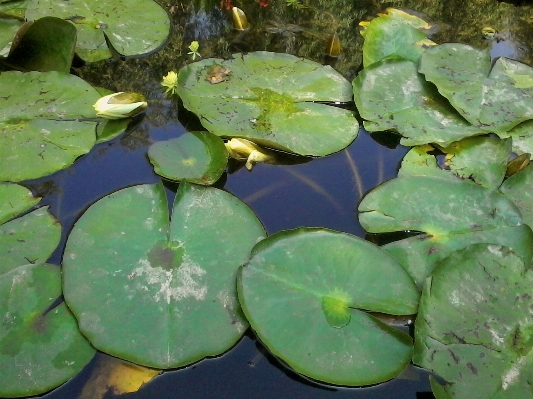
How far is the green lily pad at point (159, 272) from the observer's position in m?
1.29

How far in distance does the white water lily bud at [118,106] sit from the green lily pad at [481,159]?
1.43 metres

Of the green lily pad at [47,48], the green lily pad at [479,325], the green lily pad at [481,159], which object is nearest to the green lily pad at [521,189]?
the green lily pad at [481,159]

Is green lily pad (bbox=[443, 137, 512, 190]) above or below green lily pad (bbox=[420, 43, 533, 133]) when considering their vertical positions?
below

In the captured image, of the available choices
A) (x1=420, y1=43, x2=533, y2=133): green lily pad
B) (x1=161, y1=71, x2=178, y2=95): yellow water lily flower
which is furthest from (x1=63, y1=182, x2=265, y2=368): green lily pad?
(x1=420, y1=43, x2=533, y2=133): green lily pad

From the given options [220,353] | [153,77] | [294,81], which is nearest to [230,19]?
[153,77]

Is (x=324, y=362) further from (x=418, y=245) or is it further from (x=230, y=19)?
(x=230, y=19)

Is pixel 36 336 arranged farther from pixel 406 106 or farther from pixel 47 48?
pixel 406 106

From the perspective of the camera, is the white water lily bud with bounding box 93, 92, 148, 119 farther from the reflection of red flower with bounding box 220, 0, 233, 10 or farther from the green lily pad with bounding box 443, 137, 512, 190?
the green lily pad with bounding box 443, 137, 512, 190

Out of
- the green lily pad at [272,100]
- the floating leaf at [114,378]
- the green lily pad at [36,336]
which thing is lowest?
the floating leaf at [114,378]

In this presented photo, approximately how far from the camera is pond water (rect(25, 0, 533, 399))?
1295 millimetres

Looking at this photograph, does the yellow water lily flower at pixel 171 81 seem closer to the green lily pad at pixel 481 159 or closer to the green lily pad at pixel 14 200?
the green lily pad at pixel 14 200

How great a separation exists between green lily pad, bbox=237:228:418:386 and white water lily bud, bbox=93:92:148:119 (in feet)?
3.26

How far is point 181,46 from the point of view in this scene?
2.58 m

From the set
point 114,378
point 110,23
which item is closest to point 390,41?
point 110,23
